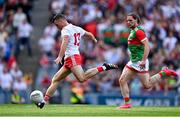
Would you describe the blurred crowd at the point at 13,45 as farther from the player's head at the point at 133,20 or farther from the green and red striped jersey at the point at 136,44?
the player's head at the point at 133,20

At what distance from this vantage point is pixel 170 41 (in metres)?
35.2

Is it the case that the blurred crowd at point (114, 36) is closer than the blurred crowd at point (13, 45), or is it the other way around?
the blurred crowd at point (13, 45)

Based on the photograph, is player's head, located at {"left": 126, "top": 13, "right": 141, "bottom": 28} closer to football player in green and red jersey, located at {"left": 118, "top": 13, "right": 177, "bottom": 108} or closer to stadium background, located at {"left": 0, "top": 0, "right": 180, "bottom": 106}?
football player in green and red jersey, located at {"left": 118, "top": 13, "right": 177, "bottom": 108}

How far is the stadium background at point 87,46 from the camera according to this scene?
105ft

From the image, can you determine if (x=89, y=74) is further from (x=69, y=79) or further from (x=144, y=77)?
(x=69, y=79)

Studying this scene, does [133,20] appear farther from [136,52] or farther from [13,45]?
[13,45]

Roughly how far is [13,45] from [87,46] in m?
3.21

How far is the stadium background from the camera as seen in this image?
31.9 m

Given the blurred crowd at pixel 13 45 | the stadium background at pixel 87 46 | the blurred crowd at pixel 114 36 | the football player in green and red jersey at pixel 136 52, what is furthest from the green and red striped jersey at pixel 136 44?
the blurred crowd at pixel 13 45

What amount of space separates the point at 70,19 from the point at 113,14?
78.4 inches

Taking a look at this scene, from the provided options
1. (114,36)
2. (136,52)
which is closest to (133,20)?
(136,52)

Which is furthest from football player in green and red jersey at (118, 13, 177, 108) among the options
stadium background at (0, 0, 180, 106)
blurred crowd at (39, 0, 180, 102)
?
blurred crowd at (39, 0, 180, 102)

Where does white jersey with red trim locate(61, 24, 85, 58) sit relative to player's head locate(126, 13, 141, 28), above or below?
below

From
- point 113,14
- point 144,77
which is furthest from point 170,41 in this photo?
point 144,77
